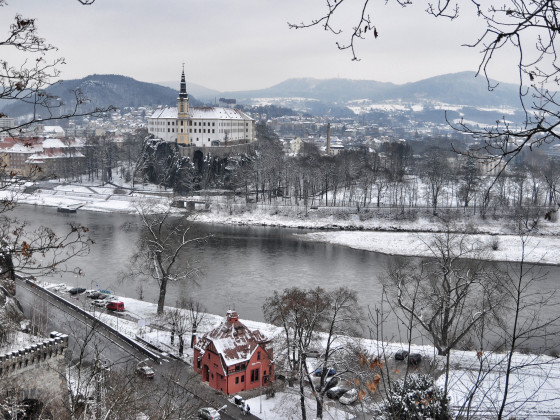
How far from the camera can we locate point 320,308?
9.27 meters

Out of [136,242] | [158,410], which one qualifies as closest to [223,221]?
[136,242]

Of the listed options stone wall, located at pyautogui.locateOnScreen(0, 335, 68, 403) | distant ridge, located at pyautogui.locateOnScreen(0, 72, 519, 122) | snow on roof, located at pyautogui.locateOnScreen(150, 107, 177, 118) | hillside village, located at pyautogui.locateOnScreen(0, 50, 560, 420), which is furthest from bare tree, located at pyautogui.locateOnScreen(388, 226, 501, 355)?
distant ridge, located at pyautogui.locateOnScreen(0, 72, 519, 122)

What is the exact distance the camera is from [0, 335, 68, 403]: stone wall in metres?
6.54

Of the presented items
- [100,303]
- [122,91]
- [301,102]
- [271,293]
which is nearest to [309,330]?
[271,293]

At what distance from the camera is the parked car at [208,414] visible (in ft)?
24.1

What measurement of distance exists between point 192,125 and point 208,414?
1210 inches

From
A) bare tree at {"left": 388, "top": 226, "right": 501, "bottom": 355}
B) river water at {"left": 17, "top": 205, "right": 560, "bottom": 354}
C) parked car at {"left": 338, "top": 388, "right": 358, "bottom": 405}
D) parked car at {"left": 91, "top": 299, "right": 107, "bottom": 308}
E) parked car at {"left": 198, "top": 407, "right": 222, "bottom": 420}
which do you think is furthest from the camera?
river water at {"left": 17, "top": 205, "right": 560, "bottom": 354}

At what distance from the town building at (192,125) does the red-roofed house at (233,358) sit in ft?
91.8

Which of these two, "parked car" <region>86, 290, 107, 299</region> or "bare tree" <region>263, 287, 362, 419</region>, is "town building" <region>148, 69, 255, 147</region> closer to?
"parked car" <region>86, 290, 107, 299</region>

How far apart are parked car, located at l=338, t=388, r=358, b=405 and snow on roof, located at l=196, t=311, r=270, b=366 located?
1.64 metres

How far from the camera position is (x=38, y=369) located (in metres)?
7.00

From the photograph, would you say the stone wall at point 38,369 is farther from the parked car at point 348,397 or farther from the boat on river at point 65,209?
the boat on river at point 65,209

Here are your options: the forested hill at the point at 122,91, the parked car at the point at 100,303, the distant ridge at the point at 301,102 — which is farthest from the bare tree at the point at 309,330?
the forested hill at the point at 122,91

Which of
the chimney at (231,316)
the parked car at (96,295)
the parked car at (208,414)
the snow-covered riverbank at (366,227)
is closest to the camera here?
the parked car at (208,414)
